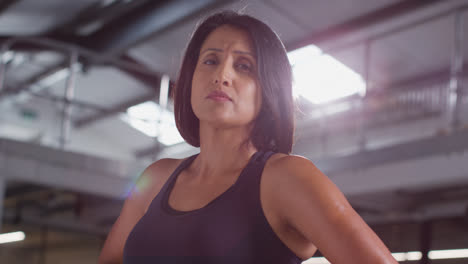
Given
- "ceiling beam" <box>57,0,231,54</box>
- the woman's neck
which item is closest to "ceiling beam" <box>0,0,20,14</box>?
"ceiling beam" <box>57,0,231,54</box>

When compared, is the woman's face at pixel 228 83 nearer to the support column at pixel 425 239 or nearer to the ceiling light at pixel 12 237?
the support column at pixel 425 239

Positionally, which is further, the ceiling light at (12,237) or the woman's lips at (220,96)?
the ceiling light at (12,237)

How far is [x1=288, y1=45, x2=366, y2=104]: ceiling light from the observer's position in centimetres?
616

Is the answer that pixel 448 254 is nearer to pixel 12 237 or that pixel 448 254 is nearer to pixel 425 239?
pixel 425 239

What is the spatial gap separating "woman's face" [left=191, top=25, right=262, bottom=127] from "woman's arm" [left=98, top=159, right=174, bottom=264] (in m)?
0.15

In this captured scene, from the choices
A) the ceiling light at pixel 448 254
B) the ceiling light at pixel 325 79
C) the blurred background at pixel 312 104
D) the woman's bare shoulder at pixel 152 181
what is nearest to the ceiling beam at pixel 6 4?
the blurred background at pixel 312 104

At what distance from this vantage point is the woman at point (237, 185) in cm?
60

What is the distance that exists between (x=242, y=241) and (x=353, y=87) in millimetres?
6225

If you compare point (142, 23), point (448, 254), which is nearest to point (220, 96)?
point (448, 254)

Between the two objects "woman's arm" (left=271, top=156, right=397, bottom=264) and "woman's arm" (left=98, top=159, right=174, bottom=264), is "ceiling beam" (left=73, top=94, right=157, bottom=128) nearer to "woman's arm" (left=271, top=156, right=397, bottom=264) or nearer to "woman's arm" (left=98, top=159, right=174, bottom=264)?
"woman's arm" (left=98, top=159, right=174, bottom=264)

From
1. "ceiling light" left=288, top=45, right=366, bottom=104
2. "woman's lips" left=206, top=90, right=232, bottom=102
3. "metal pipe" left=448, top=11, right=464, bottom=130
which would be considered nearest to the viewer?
"woman's lips" left=206, top=90, right=232, bottom=102

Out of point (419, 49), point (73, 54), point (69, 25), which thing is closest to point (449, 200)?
point (419, 49)

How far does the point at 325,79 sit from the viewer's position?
6512mm

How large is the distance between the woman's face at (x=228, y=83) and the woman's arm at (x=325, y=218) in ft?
0.43
